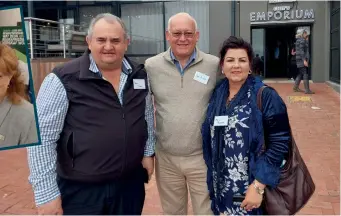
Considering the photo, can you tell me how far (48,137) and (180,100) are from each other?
101cm

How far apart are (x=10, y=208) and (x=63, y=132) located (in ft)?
7.35

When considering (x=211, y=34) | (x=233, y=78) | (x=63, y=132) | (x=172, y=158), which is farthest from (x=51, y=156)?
(x=211, y=34)

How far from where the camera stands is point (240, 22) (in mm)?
15742

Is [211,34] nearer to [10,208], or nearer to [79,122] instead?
[10,208]

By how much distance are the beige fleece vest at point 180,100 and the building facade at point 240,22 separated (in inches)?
459

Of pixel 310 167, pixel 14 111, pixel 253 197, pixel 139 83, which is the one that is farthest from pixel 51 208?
pixel 310 167

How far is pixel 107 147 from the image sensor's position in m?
2.43

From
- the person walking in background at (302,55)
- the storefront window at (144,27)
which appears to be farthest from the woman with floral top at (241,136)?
the storefront window at (144,27)

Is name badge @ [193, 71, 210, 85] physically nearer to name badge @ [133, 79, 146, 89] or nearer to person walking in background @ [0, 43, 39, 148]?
name badge @ [133, 79, 146, 89]

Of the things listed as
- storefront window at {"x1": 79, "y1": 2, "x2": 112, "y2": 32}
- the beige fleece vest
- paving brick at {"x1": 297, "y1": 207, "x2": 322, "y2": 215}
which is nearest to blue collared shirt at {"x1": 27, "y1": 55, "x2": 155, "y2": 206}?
the beige fleece vest

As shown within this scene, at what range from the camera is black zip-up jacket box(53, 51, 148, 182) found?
2.39 m

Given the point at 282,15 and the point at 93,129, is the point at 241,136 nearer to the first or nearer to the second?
the point at 93,129

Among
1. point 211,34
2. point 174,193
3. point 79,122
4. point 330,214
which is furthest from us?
point 211,34

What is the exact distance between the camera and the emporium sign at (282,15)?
1508 cm
